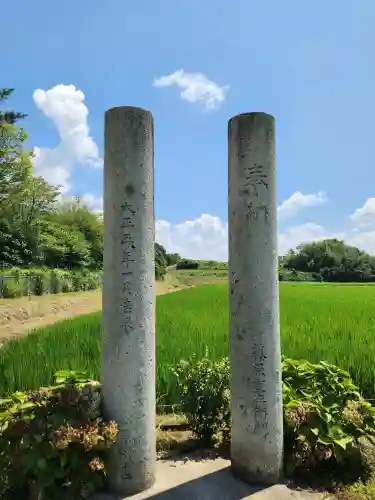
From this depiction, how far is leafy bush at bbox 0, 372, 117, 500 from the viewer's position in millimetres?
2086

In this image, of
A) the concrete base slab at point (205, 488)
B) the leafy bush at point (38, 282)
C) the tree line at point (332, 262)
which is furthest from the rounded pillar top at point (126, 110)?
the tree line at point (332, 262)

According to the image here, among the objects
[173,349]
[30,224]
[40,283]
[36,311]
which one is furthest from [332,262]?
[173,349]

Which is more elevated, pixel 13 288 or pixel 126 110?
pixel 126 110

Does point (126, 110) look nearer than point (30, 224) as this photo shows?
Yes

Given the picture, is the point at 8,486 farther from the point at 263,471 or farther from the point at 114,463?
the point at 263,471

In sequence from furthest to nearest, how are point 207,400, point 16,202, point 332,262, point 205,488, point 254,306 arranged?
point 332,262 → point 16,202 → point 207,400 → point 254,306 → point 205,488

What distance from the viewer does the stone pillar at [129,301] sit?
2.28 m

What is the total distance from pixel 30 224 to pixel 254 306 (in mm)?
24115

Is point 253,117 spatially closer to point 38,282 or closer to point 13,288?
point 13,288

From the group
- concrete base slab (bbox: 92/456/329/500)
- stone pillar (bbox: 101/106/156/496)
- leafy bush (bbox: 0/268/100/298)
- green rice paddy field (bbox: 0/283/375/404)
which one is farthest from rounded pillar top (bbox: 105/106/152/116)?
leafy bush (bbox: 0/268/100/298)

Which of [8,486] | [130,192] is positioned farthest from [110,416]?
[130,192]

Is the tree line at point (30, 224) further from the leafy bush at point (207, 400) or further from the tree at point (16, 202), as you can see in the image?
the leafy bush at point (207, 400)

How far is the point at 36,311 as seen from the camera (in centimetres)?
1426

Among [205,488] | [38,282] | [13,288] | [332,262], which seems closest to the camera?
[205,488]
